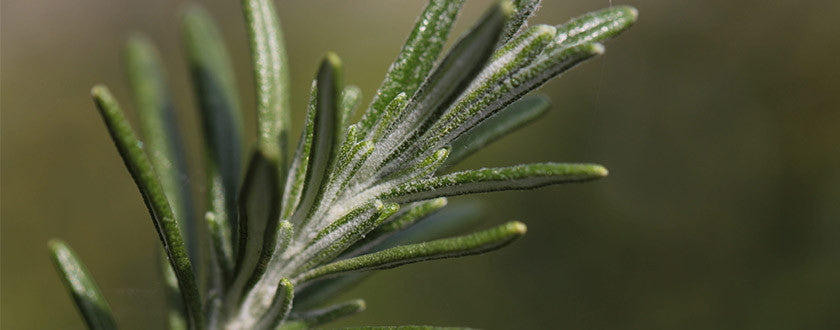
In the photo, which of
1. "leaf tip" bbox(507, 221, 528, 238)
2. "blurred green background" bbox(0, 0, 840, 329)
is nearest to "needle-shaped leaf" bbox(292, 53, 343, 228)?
"leaf tip" bbox(507, 221, 528, 238)

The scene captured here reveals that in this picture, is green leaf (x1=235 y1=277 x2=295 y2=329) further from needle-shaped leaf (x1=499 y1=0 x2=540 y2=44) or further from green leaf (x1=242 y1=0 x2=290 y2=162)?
needle-shaped leaf (x1=499 y1=0 x2=540 y2=44)

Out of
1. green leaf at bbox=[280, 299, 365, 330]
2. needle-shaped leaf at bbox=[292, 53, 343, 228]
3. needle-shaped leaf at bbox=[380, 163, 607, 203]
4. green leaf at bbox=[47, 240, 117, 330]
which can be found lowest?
green leaf at bbox=[280, 299, 365, 330]

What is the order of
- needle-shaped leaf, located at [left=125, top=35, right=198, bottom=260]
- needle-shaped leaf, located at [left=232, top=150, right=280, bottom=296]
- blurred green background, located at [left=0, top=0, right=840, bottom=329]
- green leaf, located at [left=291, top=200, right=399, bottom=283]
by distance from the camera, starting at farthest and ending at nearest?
blurred green background, located at [left=0, top=0, right=840, bottom=329]
needle-shaped leaf, located at [left=125, top=35, right=198, bottom=260]
green leaf, located at [left=291, top=200, right=399, bottom=283]
needle-shaped leaf, located at [left=232, top=150, right=280, bottom=296]

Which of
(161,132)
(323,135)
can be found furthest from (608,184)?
(323,135)

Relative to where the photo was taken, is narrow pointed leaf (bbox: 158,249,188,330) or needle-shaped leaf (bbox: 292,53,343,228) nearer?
needle-shaped leaf (bbox: 292,53,343,228)

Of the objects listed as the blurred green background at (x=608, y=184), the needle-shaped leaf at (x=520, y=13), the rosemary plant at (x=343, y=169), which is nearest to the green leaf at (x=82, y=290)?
the rosemary plant at (x=343, y=169)

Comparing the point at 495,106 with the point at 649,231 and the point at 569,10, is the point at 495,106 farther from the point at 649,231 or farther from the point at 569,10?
the point at 569,10

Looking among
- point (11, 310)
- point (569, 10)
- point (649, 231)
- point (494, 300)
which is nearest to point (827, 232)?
point (649, 231)

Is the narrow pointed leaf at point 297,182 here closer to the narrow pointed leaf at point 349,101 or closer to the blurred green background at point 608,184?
the narrow pointed leaf at point 349,101
